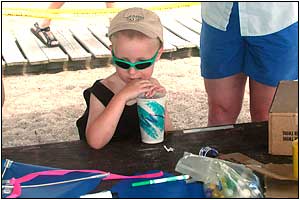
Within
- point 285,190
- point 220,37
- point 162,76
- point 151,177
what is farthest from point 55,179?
point 162,76

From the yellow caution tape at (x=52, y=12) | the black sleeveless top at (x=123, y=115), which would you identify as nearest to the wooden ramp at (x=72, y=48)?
the yellow caution tape at (x=52, y=12)

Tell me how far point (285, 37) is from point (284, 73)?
135mm

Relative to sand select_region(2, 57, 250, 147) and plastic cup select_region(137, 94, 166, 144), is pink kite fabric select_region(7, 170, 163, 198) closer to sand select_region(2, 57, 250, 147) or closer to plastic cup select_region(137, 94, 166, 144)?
plastic cup select_region(137, 94, 166, 144)

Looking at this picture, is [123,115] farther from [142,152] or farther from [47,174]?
[47,174]

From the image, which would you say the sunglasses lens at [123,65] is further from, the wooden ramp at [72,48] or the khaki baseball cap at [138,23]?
the wooden ramp at [72,48]

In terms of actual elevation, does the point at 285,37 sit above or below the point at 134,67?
above

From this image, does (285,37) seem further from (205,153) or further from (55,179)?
(55,179)

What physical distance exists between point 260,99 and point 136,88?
0.65 m

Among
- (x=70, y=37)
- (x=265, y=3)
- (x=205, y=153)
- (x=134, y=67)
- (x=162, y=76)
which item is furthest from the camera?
(x=70, y=37)

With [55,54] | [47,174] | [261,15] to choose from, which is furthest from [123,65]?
[55,54]

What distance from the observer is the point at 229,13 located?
2.03 meters

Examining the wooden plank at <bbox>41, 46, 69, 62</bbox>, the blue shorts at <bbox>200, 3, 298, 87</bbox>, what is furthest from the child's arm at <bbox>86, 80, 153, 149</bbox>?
the wooden plank at <bbox>41, 46, 69, 62</bbox>

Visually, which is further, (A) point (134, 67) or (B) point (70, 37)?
(B) point (70, 37)

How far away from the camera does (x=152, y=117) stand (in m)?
1.57
